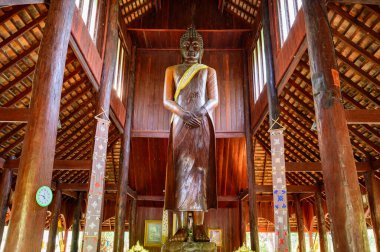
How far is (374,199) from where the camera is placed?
984 cm

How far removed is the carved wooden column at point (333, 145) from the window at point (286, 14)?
9.61ft

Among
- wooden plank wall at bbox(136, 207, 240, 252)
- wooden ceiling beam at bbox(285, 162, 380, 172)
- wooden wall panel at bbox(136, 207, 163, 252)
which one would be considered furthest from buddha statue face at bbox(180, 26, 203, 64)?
wooden wall panel at bbox(136, 207, 163, 252)

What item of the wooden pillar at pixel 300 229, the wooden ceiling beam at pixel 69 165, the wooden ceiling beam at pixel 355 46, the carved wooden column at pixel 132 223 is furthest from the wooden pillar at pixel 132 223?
the wooden ceiling beam at pixel 355 46

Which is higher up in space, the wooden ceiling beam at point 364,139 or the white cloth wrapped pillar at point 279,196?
the wooden ceiling beam at point 364,139

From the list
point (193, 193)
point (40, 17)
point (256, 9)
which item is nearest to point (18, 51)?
point (40, 17)

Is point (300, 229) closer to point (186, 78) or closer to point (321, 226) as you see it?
point (321, 226)

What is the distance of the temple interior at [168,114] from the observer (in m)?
4.75

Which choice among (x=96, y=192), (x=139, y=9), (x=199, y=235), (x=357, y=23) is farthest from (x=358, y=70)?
(x=139, y=9)

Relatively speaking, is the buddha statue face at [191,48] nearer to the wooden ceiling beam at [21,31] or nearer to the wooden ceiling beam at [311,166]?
the wooden ceiling beam at [21,31]

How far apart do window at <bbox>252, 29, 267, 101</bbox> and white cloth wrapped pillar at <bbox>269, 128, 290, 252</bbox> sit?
11.4 feet

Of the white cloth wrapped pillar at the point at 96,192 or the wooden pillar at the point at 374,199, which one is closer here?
the white cloth wrapped pillar at the point at 96,192

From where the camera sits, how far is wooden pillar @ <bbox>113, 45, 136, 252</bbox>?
10742 mm

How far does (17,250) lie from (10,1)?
3.64 meters

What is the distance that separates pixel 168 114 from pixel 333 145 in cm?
882
